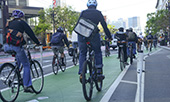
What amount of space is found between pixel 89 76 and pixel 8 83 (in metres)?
1.50

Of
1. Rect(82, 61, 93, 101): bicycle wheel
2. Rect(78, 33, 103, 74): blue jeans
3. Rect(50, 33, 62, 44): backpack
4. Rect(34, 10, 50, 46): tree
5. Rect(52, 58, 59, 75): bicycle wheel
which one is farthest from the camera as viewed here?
Rect(34, 10, 50, 46): tree

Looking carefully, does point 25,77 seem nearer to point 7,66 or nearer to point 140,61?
point 7,66

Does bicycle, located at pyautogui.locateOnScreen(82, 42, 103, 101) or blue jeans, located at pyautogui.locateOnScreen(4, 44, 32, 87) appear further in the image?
blue jeans, located at pyautogui.locateOnScreen(4, 44, 32, 87)

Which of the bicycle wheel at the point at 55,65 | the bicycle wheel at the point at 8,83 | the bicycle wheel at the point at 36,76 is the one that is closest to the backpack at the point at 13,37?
the bicycle wheel at the point at 8,83

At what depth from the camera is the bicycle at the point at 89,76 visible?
4.79 meters

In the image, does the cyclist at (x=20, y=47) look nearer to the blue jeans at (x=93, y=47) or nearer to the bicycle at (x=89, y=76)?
the blue jeans at (x=93, y=47)

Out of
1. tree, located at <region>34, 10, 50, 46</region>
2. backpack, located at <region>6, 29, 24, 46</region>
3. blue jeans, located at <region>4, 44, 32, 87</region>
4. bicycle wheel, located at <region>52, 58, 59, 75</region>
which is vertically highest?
tree, located at <region>34, 10, 50, 46</region>

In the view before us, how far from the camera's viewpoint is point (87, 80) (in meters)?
4.96

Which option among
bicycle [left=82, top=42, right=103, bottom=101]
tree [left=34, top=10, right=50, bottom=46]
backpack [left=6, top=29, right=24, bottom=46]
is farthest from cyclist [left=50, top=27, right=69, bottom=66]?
tree [left=34, top=10, right=50, bottom=46]

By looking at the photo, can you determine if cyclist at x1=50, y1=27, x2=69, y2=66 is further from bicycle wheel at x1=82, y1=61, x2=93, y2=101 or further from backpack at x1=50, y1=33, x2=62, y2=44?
bicycle wheel at x1=82, y1=61, x2=93, y2=101

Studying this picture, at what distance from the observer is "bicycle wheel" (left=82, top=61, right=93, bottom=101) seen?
15.6ft

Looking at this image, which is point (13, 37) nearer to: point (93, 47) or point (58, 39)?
point (93, 47)

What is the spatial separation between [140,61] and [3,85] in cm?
252

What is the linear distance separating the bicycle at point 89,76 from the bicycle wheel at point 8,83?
1.31m
